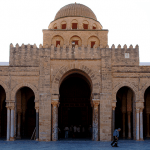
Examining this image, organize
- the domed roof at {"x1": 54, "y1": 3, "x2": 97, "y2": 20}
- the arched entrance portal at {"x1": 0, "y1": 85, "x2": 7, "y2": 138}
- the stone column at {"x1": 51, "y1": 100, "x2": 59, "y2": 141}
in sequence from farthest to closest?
the domed roof at {"x1": 54, "y1": 3, "x2": 97, "y2": 20} → the arched entrance portal at {"x1": 0, "y1": 85, "x2": 7, "y2": 138} → the stone column at {"x1": 51, "y1": 100, "x2": 59, "y2": 141}

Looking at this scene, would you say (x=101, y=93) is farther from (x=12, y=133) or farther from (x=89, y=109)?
(x=12, y=133)

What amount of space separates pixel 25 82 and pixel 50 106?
233 cm

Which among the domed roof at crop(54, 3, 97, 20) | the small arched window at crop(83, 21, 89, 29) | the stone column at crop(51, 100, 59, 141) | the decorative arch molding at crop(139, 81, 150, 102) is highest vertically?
the domed roof at crop(54, 3, 97, 20)

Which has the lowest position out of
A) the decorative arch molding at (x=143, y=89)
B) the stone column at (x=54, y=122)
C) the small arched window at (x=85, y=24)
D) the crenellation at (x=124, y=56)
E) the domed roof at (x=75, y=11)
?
the stone column at (x=54, y=122)

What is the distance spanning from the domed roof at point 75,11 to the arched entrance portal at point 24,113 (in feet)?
22.6

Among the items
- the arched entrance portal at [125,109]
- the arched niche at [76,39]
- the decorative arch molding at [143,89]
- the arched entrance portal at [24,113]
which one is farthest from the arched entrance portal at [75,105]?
the decorative arch molding at [143,89]

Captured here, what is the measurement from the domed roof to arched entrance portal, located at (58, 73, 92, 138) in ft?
17.0

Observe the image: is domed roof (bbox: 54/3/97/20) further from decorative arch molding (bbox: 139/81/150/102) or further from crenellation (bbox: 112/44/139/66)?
decorative arch molding (bbox: 139/81/150/102)

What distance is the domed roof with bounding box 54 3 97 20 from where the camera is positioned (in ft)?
69.7

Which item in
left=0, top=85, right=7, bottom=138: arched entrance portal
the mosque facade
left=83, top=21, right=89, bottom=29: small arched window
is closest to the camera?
the mosque facade

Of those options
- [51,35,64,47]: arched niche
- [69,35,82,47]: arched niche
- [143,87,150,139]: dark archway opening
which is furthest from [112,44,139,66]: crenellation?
[51,35,64,47]: arched niche

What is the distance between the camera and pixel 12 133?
1672 cm

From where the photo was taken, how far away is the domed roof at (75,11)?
21234mm

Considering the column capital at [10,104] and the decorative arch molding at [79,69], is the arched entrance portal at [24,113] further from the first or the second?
the decorative arch molding at [79,69]
